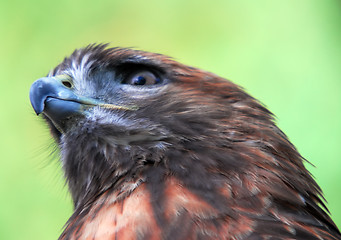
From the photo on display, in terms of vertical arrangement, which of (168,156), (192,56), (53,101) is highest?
(53,101)

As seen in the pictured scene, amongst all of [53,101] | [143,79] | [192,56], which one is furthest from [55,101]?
[192,56]

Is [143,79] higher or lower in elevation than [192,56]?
higher

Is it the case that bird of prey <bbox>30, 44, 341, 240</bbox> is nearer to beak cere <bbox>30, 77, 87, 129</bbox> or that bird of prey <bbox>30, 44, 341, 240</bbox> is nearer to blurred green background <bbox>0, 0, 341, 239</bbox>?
beak cere <bbox>30, 77, 87, 129</bbox>

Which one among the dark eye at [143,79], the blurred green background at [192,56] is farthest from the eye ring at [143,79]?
the blurred green background at [192,56]

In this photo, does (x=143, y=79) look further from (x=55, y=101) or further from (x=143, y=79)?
(x=55, y=101)

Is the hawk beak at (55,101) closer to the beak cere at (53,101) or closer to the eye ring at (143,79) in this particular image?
Result: the beak cere at (53,101)
